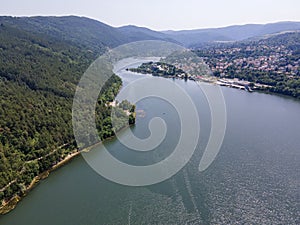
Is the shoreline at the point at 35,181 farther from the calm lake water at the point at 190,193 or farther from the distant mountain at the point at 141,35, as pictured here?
the distant mountain at the point at 141,35

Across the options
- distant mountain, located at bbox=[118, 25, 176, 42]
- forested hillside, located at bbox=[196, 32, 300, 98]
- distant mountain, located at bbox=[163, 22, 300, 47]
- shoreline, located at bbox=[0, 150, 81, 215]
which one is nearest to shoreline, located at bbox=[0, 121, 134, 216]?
shoreline, located at bbox=[0, 150, 81, 215]

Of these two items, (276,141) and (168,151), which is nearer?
(168,151)

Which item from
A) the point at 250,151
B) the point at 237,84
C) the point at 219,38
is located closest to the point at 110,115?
the point at 250,151

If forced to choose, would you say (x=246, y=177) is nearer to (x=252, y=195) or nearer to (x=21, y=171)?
(x=252, y=195)

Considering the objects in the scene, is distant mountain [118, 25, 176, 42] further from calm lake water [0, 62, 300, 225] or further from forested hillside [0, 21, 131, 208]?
calm lake water [0, 62, 300, 225]

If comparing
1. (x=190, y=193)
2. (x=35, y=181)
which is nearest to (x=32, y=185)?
(x=35, y=181)

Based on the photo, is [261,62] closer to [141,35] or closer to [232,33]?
[141,35]

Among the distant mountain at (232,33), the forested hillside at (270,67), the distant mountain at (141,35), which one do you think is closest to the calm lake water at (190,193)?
the forested hillside at (270,67)
